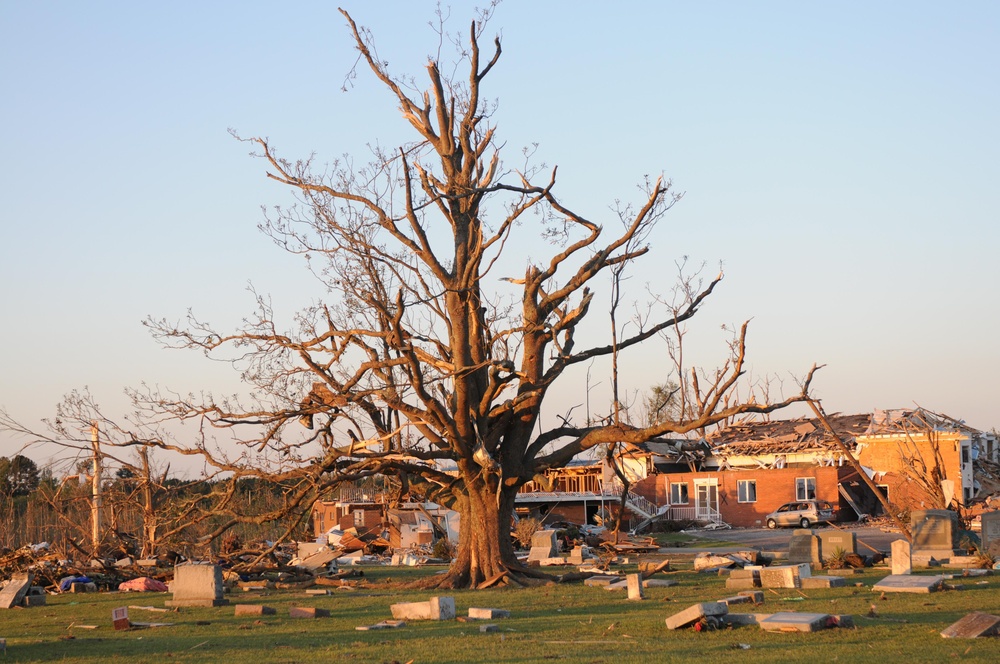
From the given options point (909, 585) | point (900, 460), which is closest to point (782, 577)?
point (909, 585)

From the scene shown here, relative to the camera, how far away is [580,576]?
2202cm

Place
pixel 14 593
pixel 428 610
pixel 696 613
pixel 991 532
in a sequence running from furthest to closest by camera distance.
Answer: pixel 991 532
pixel 14 593
pixel 428 610
pixel 696 613

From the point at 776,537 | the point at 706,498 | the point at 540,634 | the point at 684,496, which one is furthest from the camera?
the point at 684,496

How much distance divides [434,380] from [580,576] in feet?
16.7

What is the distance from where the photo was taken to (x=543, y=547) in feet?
93.1

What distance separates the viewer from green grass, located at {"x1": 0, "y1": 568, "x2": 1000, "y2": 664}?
10953 mm

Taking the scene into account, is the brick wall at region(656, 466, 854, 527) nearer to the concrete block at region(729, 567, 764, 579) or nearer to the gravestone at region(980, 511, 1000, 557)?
the gravestone at region(980, 511, 1000, 557)

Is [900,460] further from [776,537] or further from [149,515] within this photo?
[149,515]

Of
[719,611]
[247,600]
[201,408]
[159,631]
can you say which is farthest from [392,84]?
[719,611]

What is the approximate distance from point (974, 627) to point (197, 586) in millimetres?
12932

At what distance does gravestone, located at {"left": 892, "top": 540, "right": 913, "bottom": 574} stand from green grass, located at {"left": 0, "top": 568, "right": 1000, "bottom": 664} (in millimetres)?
566

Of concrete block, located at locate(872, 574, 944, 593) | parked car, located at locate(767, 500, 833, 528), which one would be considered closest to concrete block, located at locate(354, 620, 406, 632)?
concrete block, located at locate(872, 574, 944, 593)

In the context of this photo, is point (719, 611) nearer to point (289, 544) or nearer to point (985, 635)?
point (985, 635)

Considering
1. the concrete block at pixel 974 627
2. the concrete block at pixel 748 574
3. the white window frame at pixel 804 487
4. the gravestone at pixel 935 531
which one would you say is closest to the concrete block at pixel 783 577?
the concrete block at pixel 748 574
